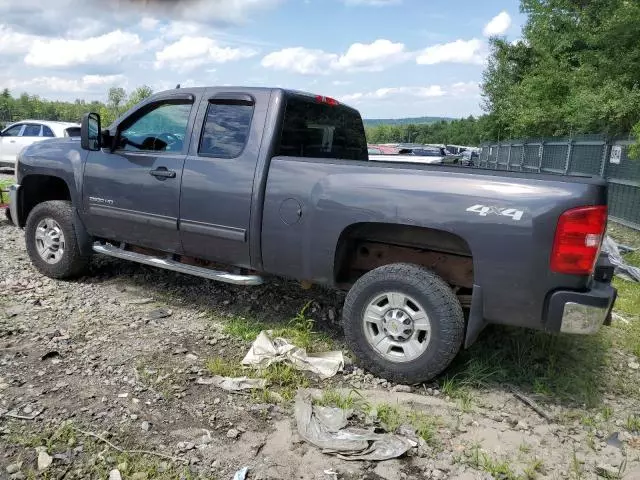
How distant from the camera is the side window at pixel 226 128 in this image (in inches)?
175

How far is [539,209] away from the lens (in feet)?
10.6

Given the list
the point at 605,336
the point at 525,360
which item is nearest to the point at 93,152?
the point at 525,360

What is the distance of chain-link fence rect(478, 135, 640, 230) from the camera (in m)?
10.3

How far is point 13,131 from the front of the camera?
605 inches

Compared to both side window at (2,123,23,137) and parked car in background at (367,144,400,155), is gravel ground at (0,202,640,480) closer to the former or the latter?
parked car in background at (367,144,400,155)

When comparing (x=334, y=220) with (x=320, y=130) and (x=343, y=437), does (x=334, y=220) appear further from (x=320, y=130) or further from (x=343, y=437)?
(x=343, y=437)

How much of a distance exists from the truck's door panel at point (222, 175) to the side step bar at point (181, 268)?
113 mm

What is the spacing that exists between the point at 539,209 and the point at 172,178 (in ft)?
9.33

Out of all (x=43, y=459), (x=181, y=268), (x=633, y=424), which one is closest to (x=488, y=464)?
(x=633, y=424)

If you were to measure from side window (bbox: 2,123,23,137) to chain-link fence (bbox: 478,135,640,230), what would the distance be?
490 inches

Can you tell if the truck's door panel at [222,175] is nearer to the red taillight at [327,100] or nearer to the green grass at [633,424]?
the red taillight at [327,100]

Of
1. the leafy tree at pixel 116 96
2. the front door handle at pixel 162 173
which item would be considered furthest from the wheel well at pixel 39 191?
the leafy tree at pixel 116 96

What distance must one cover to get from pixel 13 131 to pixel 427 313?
15.2 m

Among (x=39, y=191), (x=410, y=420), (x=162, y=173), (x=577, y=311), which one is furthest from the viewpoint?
(x=39, y=191)
